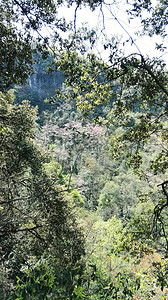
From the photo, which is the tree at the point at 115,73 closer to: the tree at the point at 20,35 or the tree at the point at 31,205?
the tree at the point at 20,35

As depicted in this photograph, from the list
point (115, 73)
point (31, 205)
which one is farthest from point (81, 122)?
point (31, 205)

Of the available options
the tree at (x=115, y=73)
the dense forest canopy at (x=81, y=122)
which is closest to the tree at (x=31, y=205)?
the dense forest canopy at (x=81, y=122)

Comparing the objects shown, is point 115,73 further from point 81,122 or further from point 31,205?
point 31,205

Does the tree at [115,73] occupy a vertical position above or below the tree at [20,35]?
below

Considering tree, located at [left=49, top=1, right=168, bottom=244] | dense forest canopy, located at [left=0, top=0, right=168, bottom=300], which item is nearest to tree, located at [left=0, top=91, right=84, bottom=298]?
dense forest canopy, located at [left=0, top=0, right=168, bottom=300]

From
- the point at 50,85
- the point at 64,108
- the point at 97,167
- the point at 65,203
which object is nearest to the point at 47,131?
the point at 64,108

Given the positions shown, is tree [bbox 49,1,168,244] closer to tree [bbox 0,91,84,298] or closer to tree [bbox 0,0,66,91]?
tree [bbox 0,0,66,91]

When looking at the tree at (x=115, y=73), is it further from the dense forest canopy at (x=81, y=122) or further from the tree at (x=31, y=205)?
the tree at (x=31, y=205)

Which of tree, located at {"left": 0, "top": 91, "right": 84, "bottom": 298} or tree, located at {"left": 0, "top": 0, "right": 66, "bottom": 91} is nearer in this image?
tree, located at {"left": 0, "top": 0, "right": 66, "bottom": 91}

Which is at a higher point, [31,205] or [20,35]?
[20,35]

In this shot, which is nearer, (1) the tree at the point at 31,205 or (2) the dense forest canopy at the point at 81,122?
Result: (2) the dense forest canopy at the point at 81,122

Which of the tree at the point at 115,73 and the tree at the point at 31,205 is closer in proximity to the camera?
the tree at the point at 115,73

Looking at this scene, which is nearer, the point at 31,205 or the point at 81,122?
the point at 81,122

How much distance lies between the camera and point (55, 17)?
2.73 meters
